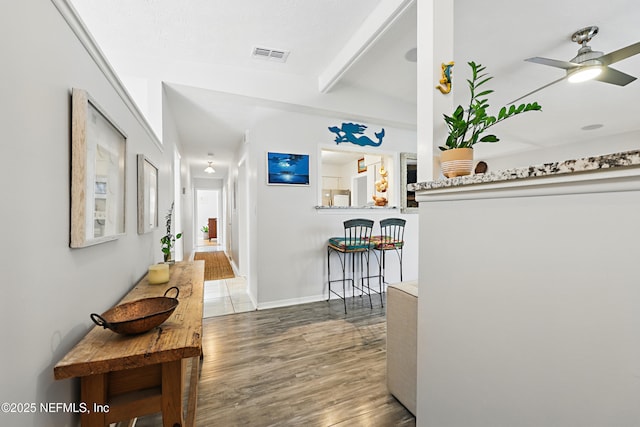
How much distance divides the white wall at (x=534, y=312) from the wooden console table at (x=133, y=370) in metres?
0.95

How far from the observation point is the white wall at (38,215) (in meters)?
0.60

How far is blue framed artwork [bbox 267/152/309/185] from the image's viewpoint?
10.1ft

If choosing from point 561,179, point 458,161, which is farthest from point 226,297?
point 561,179

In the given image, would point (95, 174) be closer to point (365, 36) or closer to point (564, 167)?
point (564, 167)

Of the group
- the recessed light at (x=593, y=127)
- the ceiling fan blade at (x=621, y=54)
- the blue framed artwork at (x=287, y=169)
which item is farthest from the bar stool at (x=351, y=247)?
the recessed light at (x=593, y=127)

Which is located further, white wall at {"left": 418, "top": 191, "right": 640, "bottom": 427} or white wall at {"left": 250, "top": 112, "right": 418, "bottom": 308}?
white wall at {"left": 250, "top": 112, "right": 418, "bottom": 308}

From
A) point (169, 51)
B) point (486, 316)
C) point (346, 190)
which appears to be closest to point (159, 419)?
point (486, 316)

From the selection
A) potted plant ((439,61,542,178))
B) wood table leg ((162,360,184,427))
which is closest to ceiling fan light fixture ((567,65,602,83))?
potted plant ((439,61,542,178))

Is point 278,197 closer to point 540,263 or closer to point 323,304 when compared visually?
point 323,304

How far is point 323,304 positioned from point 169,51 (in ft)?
10.3

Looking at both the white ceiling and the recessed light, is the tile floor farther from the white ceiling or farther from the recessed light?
the recessed light

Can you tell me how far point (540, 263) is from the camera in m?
0.71

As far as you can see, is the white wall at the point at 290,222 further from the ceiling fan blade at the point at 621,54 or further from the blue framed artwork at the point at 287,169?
the ceiling fan blade at the point at 621,54

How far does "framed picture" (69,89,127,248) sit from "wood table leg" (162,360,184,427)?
55 centimetres
